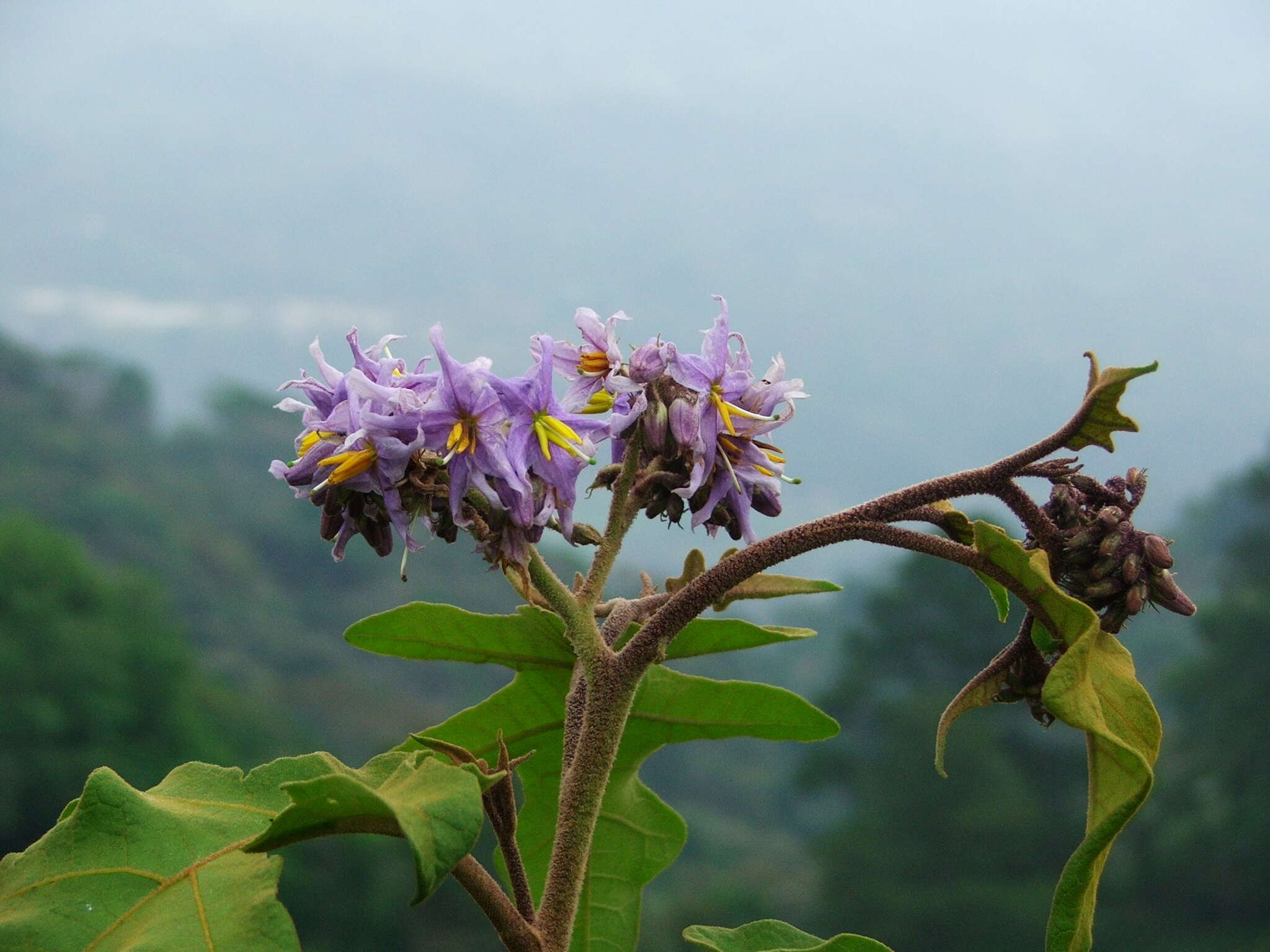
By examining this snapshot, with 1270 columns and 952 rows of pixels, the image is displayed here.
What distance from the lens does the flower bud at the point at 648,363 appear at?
1372 millimetres

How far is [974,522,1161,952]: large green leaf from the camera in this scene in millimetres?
1191

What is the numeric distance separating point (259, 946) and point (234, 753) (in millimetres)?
49976

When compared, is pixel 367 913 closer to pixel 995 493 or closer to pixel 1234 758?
pixel 1234 758

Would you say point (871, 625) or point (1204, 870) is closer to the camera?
point (1204, 870)

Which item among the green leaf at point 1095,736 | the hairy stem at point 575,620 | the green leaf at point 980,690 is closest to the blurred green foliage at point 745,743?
the hairy stem at point 575,620

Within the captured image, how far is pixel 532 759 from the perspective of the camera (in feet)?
5.97

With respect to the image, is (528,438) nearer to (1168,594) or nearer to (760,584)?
(760,584)

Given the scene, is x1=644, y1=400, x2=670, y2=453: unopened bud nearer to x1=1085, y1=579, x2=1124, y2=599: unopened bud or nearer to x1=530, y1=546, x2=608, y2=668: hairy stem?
x1=530, y1=546, x2=608, y2=668: hairy stem

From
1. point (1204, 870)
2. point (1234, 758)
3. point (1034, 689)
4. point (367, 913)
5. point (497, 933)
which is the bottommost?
point (367, 913)

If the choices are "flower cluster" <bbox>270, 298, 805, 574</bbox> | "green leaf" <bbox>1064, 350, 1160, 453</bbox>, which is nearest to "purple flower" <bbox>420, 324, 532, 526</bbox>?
"flower cluster" <bbox>270, 298, 805, 574</bbox>

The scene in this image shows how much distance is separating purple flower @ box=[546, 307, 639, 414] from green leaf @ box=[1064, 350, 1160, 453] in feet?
1.63

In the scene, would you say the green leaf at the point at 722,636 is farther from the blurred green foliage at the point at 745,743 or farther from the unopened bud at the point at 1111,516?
the blurred green foliage at the point at 745,743

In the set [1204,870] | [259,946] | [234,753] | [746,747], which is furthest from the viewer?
[746,747]

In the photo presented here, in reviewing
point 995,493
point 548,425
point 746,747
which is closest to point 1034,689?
point 995,493
